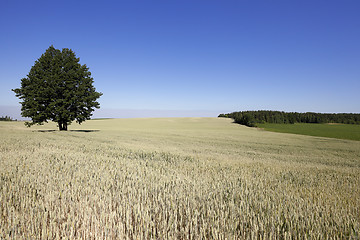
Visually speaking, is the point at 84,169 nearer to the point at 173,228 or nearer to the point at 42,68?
the point at 173,228

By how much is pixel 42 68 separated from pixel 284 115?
87.0m

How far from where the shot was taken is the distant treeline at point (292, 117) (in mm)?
78869

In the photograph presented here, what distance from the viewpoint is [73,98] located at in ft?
95.0

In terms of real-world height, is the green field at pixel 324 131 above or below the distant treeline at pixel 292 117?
below

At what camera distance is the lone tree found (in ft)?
93.0

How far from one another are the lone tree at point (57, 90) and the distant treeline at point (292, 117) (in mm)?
→ 56708

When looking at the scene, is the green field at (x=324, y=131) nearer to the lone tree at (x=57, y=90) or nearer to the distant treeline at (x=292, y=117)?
the distant treeline at (x=292, y=117)

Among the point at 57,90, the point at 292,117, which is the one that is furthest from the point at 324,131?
the point at 57,90

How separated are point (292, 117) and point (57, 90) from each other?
87.2 metres

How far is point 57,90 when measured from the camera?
29.5m

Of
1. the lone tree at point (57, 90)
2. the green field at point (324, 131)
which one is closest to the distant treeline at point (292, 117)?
the green field at point (324, 131)

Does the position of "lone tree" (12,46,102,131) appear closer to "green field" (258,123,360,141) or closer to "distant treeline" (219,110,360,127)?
"green field" (258,123,360,141)

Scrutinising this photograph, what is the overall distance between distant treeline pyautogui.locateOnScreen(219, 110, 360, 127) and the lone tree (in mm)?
56708

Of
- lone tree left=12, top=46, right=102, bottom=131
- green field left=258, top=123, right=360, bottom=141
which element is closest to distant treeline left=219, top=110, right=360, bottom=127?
green field left=258, top=123, right=360, bottom=141
